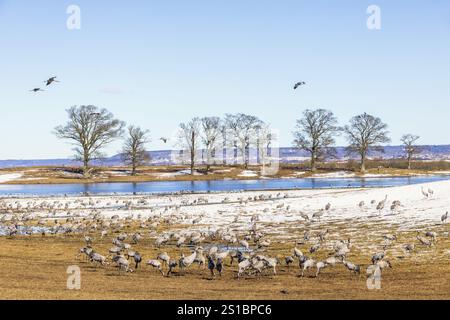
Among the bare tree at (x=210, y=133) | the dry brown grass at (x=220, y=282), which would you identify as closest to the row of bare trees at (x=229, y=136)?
the bare tree at (x=210, y=133)

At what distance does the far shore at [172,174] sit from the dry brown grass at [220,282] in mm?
73152

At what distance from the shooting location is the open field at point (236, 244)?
17938mm

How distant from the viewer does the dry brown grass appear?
17.1 m

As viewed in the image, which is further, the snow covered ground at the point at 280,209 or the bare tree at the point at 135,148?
the bare tree at the point at 135,148

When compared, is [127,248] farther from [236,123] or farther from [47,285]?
[236,123]

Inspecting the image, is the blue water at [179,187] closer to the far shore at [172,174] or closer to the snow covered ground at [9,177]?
the far shore at [172,174]

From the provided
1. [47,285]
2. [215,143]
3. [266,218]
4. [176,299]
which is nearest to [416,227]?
[266,218]

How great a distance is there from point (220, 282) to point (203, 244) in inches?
420

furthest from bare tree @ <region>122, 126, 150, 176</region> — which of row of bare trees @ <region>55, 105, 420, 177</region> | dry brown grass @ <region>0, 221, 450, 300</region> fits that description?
dry brown grass @ <region>0, 221, 450, 300</region>

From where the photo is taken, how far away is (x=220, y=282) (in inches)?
798

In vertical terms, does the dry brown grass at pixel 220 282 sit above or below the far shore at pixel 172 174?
below

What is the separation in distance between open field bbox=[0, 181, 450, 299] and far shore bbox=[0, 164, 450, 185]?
46003 millimetres

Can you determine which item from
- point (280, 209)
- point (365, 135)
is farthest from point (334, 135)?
point (280, 209)
